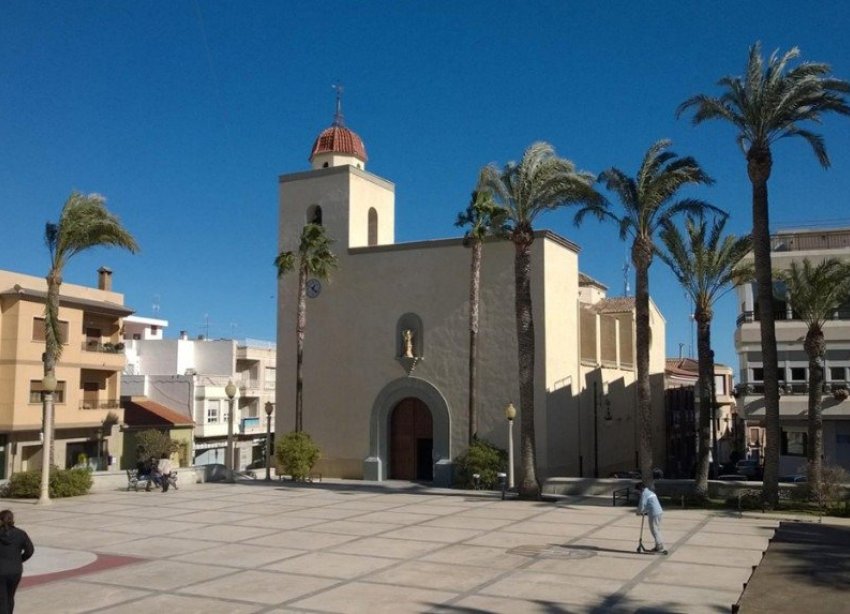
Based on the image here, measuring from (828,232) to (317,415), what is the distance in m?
25.0

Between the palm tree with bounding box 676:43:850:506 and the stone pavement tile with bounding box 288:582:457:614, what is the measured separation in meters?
13.8

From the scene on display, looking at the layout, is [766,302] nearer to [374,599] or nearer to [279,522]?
[279,522]

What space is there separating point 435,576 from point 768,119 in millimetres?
16354

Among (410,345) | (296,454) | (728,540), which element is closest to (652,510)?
(728,540)

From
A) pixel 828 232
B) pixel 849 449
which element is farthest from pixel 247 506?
pixel 828 232

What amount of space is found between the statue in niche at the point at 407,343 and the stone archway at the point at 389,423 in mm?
1000

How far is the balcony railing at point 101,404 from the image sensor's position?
129 feet

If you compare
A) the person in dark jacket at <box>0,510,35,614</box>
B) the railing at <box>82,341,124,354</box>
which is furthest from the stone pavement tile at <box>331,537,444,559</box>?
the railing at <box>82,341,124,354</box>

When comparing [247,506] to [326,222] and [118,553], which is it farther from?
[326,222]

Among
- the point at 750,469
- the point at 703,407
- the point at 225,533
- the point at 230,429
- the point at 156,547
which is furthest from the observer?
the point at 750,469

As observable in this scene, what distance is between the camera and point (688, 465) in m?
52.9

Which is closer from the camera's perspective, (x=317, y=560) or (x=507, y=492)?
(x=317, y=560)

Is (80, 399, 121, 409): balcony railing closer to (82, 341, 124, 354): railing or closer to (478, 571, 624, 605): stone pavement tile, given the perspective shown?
(82, 341, 124, 354): railing

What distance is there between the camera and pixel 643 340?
24812 mm
